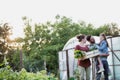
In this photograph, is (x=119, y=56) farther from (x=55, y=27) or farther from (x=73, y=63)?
(x=55, y=27)

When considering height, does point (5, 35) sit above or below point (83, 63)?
above

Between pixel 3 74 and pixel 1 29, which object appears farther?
pixel 1 29

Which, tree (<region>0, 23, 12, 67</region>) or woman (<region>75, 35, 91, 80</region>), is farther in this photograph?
tree (<region>0, 23, 12, 67</region>)

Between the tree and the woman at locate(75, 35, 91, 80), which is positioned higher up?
the tree

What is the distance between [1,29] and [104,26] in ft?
36.2

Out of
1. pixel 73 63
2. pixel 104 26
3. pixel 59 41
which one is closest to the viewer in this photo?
pixel 73 63

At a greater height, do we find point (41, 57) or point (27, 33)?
point (27, 33)

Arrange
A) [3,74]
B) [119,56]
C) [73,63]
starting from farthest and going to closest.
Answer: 1. [73,63]
2. [119,56]
3. [3,74]

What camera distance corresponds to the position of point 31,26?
35.6 metres

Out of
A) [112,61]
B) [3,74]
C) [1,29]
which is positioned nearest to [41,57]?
[1,29]

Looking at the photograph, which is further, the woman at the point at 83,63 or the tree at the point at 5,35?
the tree at the point at 5,35

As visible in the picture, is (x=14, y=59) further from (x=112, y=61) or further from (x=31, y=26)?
(x=112, y=61)

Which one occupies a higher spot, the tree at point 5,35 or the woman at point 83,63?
the tree at point 5,35

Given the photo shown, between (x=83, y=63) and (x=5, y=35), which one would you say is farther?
(x=5, y=35)
